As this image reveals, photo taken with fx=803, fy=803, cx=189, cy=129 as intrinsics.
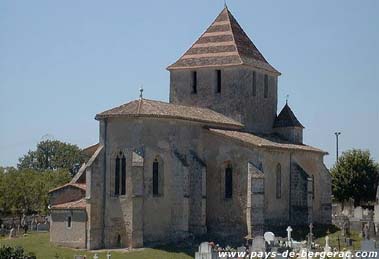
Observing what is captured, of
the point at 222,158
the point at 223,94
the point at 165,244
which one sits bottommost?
the point at 165,244

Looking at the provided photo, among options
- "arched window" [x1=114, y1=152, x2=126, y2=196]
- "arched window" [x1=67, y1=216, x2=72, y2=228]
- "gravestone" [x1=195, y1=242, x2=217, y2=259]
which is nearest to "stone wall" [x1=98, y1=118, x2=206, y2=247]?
"arched window" [x1=114, y1=152, x2=126, y2=196]

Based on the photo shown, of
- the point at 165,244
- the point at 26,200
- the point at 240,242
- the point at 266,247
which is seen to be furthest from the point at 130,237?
the point at 26,200

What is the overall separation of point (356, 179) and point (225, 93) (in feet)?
69.0

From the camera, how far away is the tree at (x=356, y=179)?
69062 mm

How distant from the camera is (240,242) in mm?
46406

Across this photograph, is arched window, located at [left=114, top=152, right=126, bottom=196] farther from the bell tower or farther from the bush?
the bush

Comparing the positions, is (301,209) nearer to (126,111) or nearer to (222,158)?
(222,158)

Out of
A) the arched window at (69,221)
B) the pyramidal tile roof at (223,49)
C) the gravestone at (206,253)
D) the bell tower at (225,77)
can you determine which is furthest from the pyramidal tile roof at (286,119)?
the gravestone at (206,253)

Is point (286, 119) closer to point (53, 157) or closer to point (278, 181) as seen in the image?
point (278, 181)

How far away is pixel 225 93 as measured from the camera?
2109 inches

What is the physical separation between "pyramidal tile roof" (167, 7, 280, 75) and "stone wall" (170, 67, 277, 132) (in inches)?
20.2

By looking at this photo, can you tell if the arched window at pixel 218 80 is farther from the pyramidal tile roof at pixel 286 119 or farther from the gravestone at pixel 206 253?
the gravestone at pixel 206 253

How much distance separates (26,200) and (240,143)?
105ft

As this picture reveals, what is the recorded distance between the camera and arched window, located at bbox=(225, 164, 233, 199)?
158 ft
